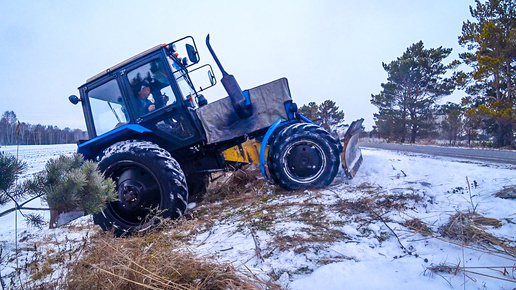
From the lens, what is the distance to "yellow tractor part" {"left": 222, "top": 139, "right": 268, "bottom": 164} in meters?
4.20

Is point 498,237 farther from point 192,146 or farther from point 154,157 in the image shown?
point 192,146

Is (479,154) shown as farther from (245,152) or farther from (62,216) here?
(62,216)

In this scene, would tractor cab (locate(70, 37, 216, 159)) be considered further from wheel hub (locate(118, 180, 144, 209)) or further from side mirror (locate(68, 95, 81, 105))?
wheel hub (locate(118, 180, 144, 209))

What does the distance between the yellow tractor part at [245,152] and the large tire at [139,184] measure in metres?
1.05

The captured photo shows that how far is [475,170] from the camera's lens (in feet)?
13.3

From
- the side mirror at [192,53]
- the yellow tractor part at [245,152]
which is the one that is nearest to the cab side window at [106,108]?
the side mirror at [192,53]

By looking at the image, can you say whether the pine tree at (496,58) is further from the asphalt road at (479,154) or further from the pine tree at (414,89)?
the asphalt road at (479,154)

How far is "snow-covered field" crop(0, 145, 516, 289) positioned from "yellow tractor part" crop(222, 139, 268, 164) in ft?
2.99

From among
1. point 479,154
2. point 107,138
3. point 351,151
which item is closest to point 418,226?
point 351,151

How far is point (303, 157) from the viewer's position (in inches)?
156

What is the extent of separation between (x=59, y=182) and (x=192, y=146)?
2611 millimetres

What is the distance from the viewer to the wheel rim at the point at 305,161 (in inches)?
155

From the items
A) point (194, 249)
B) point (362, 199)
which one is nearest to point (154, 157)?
point (194, 249)

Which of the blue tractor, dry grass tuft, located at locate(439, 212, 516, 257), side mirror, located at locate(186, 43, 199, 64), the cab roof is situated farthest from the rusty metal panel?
dry grass tuft, located at locate(439, 212, 516, 257)
